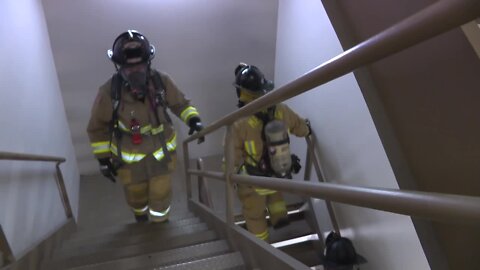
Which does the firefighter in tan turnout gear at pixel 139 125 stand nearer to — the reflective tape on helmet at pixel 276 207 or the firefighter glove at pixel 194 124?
the firefighter glove at pixel 194 124

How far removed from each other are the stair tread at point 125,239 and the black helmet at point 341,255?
3.34 ft

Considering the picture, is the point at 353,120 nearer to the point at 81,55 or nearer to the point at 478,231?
the point at 478,231

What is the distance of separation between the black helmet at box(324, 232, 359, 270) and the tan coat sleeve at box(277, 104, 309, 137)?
97cm

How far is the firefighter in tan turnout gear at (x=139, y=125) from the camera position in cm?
295

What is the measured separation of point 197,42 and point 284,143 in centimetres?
197

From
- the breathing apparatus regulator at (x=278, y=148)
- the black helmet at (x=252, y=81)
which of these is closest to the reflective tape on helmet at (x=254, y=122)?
the breathing apparatus regulator at (x=278, y=148)

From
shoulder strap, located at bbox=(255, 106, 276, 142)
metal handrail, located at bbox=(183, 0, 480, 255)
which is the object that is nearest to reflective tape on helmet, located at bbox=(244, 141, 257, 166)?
shoulder strap, located at bbox=(255, 106, 276, 142)

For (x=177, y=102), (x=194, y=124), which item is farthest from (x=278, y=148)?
(x=177, y=102)

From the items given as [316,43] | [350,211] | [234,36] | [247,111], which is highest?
[234,36]

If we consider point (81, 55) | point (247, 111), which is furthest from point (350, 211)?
point (81, 55)

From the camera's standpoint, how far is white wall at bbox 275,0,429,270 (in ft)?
8.31

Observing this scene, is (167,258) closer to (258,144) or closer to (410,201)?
(258,144)

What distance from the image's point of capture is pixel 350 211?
3232mm

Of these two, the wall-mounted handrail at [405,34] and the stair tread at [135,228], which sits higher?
the wall-mounted handrail at [405,34]
